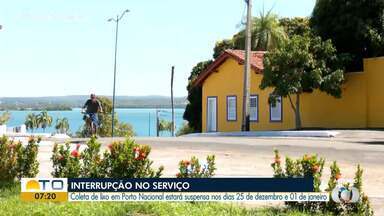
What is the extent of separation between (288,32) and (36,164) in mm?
36078

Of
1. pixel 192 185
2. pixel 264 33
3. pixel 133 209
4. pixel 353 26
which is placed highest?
pixel 264 33

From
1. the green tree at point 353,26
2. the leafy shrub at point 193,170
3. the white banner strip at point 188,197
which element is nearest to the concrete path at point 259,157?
the white banner strip at point 188,197

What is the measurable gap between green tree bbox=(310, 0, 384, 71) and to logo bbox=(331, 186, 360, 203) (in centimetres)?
2286

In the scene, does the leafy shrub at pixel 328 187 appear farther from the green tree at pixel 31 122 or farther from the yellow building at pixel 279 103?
the green tree at pixel 31 122

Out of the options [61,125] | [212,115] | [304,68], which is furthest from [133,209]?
[61,125]

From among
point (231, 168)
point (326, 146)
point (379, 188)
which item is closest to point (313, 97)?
point (326, 146)

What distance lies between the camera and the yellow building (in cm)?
2919

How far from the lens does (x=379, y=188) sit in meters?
10.1

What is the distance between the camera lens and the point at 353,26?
2948cm

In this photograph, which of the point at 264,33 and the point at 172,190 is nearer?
the point at 172,190

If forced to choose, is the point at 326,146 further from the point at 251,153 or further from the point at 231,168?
the point at 231,168

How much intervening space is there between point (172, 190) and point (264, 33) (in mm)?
33584

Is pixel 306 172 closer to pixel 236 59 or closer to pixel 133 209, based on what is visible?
pixel 133 209

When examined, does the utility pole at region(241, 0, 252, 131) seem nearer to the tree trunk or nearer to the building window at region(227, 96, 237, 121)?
the tree trunk
